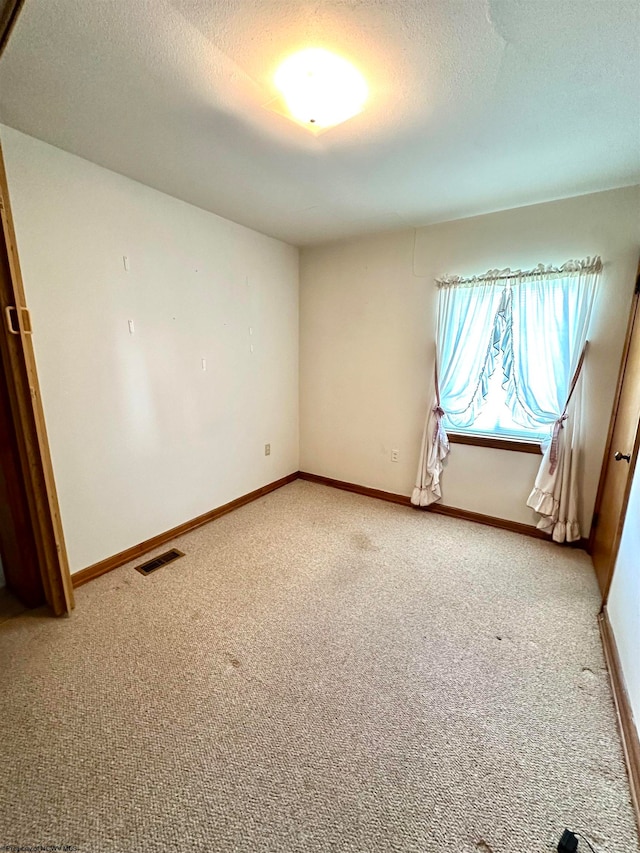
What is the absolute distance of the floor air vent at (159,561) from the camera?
7.54 feet

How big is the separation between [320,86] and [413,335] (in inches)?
78.3

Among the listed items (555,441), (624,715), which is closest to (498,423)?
(555,441)

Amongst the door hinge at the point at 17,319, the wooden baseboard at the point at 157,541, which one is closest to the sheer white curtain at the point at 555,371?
the wooden baseboard at the point at 157,541

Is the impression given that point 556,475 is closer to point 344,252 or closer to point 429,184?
point 429,184

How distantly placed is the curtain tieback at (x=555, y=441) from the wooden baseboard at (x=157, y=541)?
2.46m

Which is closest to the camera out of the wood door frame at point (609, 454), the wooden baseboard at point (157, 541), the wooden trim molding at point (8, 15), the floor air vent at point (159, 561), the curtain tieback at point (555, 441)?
the wooden trim molding at point (8, 15)

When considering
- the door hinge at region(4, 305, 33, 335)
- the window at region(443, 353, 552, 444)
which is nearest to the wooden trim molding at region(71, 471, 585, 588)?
the window at region(443, 353, 552, 444)

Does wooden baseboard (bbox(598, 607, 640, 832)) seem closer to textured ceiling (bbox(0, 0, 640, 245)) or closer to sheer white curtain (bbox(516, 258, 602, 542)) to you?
sheer white curtain (bbox(516, 258, 602, 542))

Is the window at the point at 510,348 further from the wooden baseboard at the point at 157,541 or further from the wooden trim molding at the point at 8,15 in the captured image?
the wooden trim molding at the point at 8,15

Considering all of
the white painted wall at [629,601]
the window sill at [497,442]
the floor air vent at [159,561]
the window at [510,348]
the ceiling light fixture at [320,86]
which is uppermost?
the ceiling light fixture at [320,86]

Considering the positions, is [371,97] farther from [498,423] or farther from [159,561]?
[159,561]

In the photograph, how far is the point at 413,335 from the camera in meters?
3.08

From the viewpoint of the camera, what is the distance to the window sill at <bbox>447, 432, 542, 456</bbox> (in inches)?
105

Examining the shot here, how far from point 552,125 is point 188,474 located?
297cm
